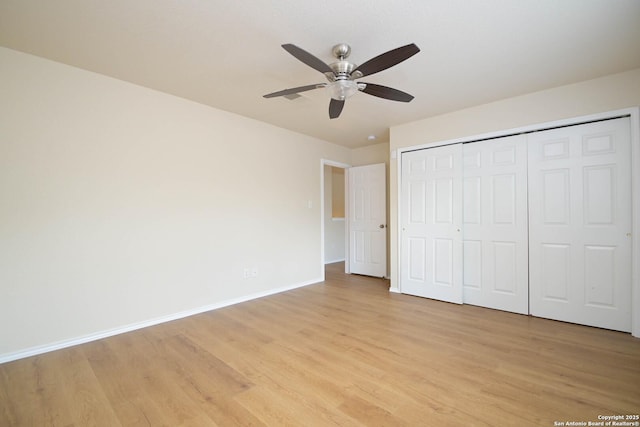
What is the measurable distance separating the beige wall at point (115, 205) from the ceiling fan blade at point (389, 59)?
7.62 ft

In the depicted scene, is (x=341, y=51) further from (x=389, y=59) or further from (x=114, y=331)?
(x=114, y=331)

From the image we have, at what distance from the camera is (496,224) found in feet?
11.3

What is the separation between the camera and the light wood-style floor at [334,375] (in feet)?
5.30

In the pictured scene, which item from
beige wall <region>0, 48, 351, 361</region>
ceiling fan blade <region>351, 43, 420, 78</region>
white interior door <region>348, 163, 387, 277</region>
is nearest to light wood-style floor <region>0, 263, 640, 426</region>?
beige wall <region>0, 48, 351, 361</region>

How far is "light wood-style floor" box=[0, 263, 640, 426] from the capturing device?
5.30 feet

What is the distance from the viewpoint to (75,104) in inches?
99.7

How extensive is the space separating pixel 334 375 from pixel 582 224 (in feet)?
10.1

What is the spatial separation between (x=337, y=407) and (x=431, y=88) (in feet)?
10.2

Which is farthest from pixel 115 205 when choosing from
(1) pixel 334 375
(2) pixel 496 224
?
(2) pixel 496 224

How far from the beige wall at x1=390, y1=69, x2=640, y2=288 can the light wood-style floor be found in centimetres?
186

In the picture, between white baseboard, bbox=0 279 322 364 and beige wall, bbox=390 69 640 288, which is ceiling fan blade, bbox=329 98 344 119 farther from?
white baseboard, bbox=0 279 322 364

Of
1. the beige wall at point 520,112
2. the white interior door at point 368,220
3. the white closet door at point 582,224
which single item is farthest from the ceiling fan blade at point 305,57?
the white interior door at point 368,220

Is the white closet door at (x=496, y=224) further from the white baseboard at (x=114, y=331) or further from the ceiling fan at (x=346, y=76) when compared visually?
the white baseboard at (x=114, y=331)

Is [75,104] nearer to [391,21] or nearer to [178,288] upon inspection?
[178,288]
